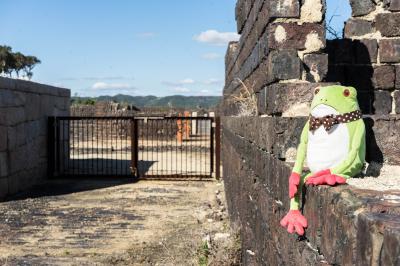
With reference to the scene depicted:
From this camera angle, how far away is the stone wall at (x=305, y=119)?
172cm

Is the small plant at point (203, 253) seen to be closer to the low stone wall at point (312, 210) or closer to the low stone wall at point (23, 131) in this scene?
the low stone wall at point (312, 210)

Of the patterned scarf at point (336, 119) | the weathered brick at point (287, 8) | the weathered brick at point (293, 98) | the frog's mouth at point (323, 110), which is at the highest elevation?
the weathered brick at point (287, 8)

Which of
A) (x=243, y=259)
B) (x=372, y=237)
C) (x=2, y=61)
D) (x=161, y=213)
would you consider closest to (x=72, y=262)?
(x=243, y=259)

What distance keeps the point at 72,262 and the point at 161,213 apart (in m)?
3.02

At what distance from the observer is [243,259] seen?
5.37 meters

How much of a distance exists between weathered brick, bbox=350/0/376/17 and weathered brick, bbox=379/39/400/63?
354mm

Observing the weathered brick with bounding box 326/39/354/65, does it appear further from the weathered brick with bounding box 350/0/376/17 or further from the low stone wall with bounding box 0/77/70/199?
the low stone wall with bounding box 0/77/70/199

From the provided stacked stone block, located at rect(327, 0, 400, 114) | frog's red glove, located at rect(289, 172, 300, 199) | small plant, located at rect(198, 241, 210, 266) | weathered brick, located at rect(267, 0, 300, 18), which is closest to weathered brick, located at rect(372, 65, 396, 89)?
stacked stone block, located at rect(327, 0, 400, 114)

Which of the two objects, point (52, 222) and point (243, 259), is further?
point (52, 222)

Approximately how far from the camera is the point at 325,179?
7.22ft

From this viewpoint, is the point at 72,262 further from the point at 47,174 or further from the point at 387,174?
the point at 47,174

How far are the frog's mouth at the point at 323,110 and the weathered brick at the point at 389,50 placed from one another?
9.33 feet

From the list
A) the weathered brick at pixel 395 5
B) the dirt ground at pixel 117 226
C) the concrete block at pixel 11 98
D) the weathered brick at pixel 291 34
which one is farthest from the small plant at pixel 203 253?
the concrete block at pixel 11 98

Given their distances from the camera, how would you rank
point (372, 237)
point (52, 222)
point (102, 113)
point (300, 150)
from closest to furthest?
1. point (372, 237)
2. point (300, 150)
3. point (52, 222)
4. point (102, 113)
